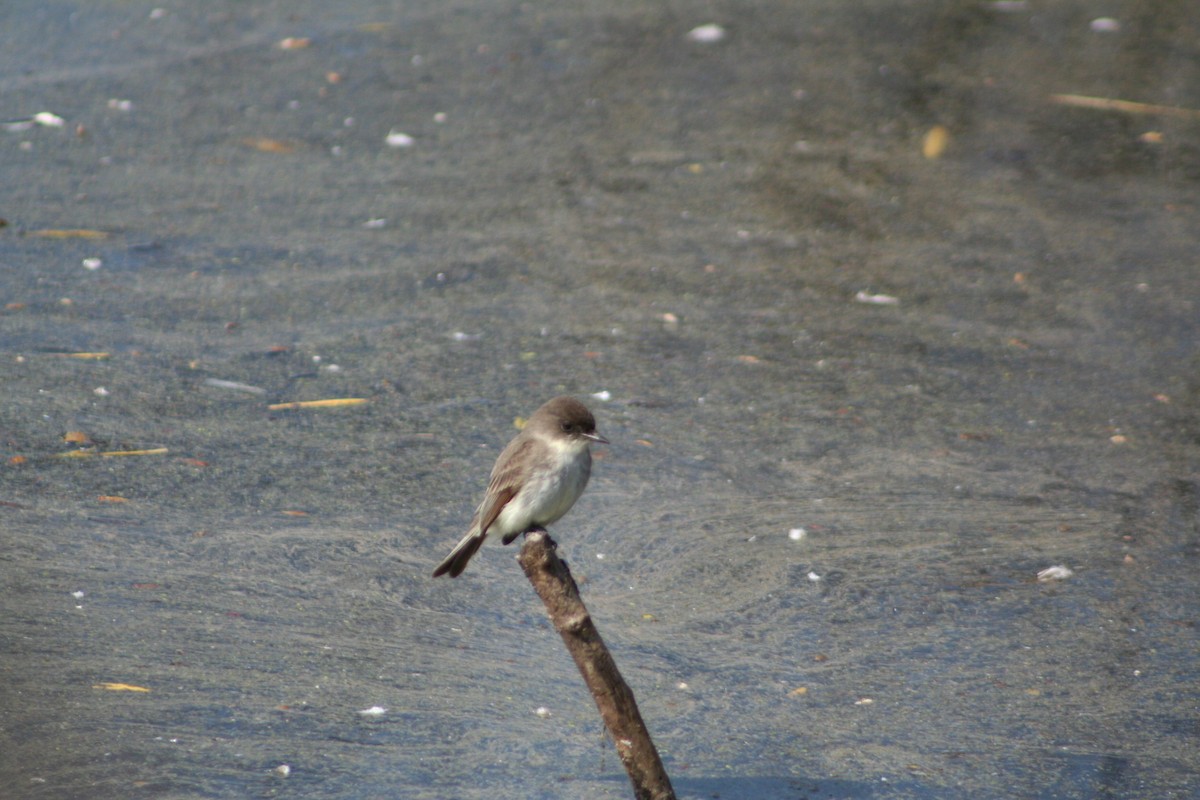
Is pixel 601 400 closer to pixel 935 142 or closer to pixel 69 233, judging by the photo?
pixel 69 233

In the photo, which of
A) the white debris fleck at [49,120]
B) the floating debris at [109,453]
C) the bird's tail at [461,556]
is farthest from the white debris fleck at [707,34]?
the bird's tail at [461,556]

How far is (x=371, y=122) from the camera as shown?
11.6 metres

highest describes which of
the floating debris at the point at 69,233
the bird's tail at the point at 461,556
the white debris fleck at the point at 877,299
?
the bird's tail at the point at 461,556

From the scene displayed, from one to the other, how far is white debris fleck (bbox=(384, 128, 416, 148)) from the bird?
651 centimetres

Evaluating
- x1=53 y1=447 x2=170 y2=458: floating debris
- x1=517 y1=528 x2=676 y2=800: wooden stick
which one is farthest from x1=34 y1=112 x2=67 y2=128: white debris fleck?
x1=517 y1=528 x2=676 y2=800: wooden stick

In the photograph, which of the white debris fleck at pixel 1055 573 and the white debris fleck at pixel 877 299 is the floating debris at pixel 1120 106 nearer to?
the white debris fleck at pixel 877 299

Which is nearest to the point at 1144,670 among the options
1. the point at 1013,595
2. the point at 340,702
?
the point at 1013,595

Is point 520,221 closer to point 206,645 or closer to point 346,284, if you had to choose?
point 346,284

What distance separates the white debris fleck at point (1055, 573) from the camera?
21.0ft

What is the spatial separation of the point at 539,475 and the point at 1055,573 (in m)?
2.78

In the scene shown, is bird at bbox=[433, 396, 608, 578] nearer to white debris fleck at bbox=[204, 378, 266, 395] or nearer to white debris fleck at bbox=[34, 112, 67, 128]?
white debris fleck at bbox=[204, 378, 266, 395]

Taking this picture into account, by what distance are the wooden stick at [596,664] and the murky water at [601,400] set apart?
0.68 meters

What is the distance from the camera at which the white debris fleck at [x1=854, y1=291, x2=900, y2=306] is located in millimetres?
9258

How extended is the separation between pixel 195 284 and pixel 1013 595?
18.2 feet
